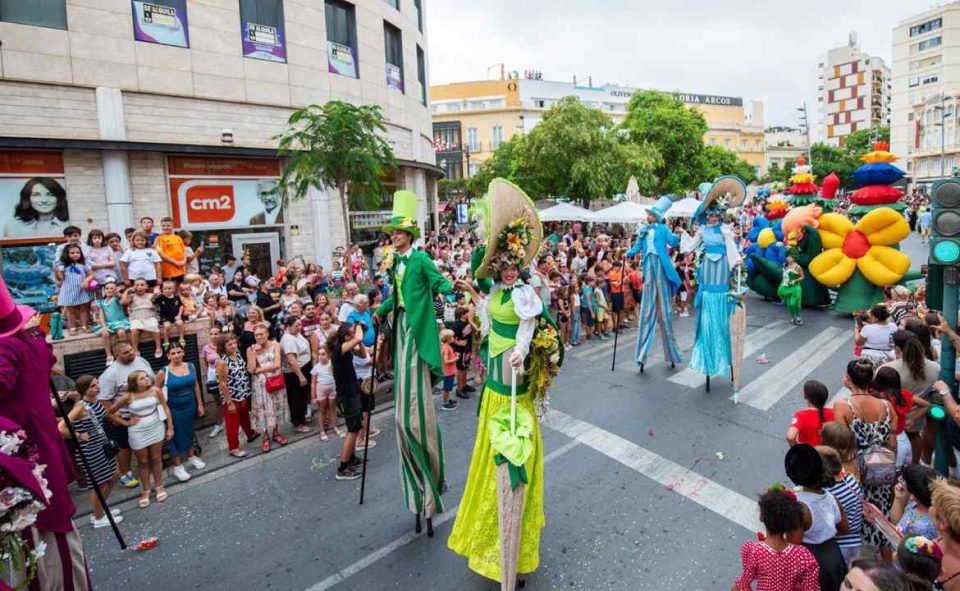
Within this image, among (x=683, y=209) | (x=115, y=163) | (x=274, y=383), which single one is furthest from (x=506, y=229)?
(x=683, y=209)

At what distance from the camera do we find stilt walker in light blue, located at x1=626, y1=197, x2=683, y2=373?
8.52 meters

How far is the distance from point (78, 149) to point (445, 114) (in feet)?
186

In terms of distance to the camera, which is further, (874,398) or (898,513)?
(874,398)

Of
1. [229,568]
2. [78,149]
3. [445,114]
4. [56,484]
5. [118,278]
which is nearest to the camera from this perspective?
[56,484]

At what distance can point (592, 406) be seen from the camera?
7.33m

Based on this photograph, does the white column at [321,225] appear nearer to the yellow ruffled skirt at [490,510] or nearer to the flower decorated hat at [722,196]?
the flower decorated hat at [722,196]

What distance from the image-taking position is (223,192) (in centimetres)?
1428

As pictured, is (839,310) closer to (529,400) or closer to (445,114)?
(529,400)

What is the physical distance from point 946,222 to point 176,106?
14.6 meters

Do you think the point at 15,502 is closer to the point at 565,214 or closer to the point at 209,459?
the point at 209,459

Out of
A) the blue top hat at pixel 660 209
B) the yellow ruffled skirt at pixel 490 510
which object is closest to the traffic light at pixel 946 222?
the yellow ruffled skirt at pixel 490 510

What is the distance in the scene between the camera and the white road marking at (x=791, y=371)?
7.49 meters

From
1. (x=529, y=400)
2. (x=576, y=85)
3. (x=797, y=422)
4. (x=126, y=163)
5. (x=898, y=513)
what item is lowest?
(x=898, y=513)

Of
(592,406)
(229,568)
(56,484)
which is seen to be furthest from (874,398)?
(56,484)
